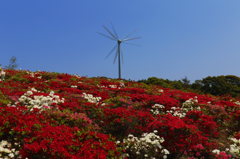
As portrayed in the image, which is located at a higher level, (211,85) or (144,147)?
(211,85)

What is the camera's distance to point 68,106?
14523 mm

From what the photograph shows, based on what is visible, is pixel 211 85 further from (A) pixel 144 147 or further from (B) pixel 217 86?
(A) pixel 144 147

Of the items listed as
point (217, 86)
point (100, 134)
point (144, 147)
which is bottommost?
point (144, 147)

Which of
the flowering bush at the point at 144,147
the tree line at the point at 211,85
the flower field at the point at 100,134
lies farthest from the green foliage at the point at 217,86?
the flowering bush at the point at 144,147

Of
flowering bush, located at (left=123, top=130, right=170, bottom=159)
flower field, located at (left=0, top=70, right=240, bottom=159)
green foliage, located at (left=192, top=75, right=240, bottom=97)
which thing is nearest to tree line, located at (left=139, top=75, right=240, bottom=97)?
green foliage, located at (left=192, top=75, right=240, bottom=97)

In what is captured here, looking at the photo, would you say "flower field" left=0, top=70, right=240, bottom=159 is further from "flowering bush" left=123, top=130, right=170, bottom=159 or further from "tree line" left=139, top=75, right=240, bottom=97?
"tree line" left=139, top=75, right=240, bottom=97

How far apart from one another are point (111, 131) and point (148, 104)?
5753mm

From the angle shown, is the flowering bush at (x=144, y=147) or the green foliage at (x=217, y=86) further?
the green foliage at (x=217, y=86)

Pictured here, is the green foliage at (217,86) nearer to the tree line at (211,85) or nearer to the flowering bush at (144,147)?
the tree line at (211,85)

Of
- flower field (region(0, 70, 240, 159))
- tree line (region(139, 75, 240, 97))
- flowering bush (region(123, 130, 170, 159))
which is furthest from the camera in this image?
tree line (region(139, 75, 240, 97))

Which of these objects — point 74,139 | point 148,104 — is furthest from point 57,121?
point 148,104

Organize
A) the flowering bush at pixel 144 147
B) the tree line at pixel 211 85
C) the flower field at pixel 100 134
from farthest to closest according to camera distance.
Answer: the tree line at pixel 211 85 < the flowering bush at pixel 144 147 < the flower field at pixel 100 134

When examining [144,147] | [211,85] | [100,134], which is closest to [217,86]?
[211,85]

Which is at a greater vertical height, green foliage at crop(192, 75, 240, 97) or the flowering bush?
green foliage at crop(192, 75, 240, 97)
